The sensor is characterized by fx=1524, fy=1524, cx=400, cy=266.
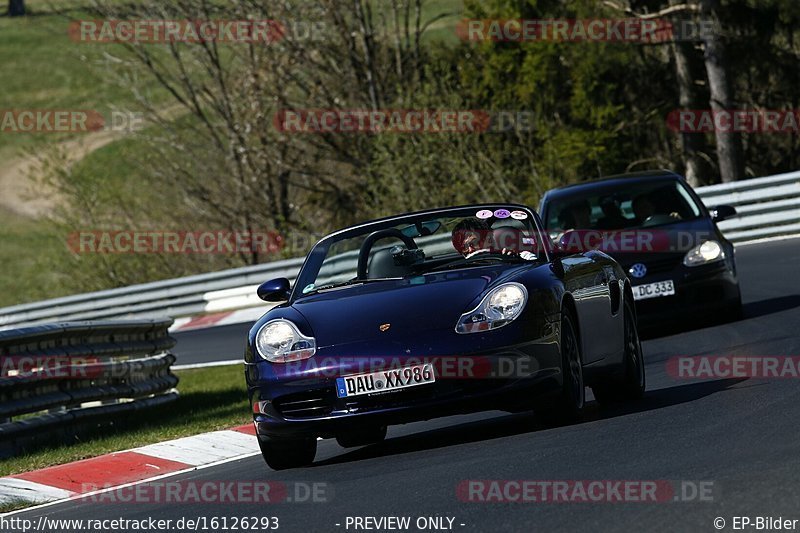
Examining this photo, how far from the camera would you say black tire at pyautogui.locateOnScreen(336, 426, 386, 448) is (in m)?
9.32

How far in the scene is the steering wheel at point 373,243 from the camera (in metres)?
9.12

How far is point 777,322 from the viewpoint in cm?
1358

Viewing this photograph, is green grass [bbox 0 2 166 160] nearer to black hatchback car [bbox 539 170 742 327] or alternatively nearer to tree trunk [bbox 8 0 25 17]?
tree trunk [bbox 8 0 25 17]

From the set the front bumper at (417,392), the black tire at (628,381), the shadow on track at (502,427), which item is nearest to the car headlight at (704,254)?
the shadow on track at (502,427)

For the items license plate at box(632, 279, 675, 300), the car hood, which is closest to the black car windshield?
license plate at box(632, 279, 675, 300)

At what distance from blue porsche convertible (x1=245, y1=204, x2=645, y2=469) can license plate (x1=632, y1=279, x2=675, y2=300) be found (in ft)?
16.0

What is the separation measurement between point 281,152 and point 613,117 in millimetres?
7901

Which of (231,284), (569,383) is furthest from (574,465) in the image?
(231,284)

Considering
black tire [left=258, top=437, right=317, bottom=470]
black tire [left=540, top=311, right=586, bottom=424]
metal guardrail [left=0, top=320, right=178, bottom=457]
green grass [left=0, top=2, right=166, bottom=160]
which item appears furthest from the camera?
green grass [left=0, top=2, right=166, bottom=160]

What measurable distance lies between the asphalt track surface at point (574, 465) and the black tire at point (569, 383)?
0.09 m

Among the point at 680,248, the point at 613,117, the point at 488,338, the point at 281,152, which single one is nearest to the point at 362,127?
the point at 281,152

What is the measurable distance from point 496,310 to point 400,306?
1.73ft

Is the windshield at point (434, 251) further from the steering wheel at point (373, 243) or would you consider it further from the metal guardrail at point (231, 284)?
the metal guardrail at point (231, 284)

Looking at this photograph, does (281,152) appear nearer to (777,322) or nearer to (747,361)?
(777,322)
